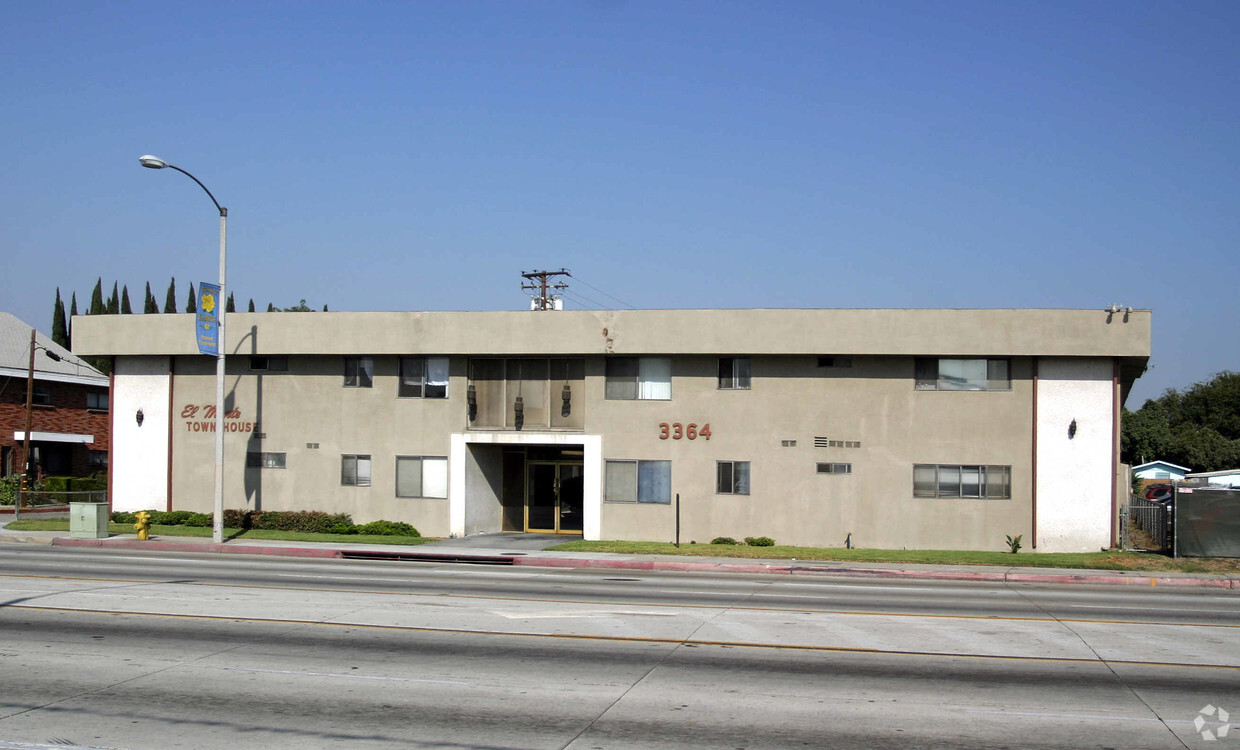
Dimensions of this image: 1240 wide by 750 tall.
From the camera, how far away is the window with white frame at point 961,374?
3062 cm

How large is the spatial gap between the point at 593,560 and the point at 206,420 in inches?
665

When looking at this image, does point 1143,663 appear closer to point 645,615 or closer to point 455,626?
point 645,615

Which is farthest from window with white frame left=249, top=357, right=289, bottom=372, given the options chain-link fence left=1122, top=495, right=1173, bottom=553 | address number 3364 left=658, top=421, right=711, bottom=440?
chain-link fence left=1122, top=495, right=1173, bottom=553

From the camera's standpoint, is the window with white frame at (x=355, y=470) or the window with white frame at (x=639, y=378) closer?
the window with white frame at (x=639, y=378)

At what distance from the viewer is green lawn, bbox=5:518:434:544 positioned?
30656 millimetres

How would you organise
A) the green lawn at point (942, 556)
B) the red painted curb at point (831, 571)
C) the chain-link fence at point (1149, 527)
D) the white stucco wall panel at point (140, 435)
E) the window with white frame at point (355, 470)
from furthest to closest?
the white stucco wall panel at point (140, 435)
the window with white frame at point (355, 470)
the chain-link fence at point (1149, 527)
the green lawn at point (942, 556)
the red painted curb at point (831, 571)

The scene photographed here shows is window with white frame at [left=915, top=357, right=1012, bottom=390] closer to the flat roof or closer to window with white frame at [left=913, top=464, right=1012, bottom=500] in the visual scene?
the flat roof

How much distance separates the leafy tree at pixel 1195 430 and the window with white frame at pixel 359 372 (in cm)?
9606

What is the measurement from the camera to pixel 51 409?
54.9m

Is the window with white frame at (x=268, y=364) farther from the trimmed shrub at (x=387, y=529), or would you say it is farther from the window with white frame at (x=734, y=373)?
the window with white frame at (x=734, y=373)

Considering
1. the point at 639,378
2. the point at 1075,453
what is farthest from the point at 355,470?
the point at 1075,453

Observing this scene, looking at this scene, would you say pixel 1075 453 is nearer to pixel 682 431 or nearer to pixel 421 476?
pixel 682 431

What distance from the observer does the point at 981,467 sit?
30578mm

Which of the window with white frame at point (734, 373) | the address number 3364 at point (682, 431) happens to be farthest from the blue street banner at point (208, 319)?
the window with white frame at point (734, 373)
